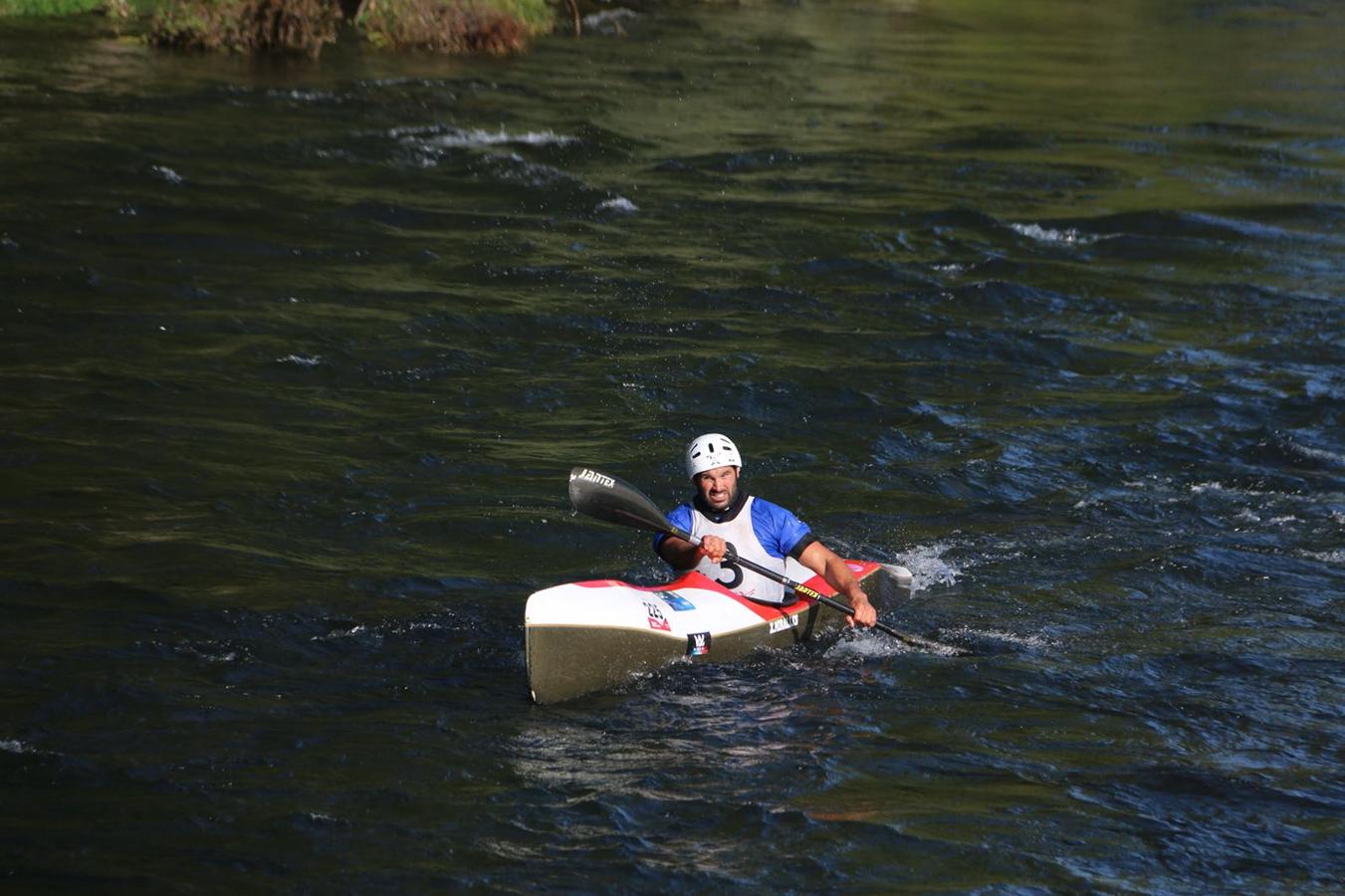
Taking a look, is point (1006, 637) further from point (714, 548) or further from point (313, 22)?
point (313, 22)

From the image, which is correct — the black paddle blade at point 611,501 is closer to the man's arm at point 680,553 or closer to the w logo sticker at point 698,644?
the man's arm at point 680,553

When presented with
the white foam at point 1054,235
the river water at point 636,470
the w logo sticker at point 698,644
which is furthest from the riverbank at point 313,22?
the w logo sticker at point 698,644

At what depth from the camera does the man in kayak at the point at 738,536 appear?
9578 mm

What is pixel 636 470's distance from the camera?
41.8 ft

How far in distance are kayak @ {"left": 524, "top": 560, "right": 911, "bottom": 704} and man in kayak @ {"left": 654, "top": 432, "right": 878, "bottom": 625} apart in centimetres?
19

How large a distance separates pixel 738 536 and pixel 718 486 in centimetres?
37

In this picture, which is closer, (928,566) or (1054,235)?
(928,566)

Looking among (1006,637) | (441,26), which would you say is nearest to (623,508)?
(1006,637)

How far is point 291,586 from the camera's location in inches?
395

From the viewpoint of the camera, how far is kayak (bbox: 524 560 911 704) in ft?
28.1

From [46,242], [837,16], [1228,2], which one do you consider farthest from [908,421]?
[1228,2]

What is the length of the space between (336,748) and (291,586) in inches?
88.2

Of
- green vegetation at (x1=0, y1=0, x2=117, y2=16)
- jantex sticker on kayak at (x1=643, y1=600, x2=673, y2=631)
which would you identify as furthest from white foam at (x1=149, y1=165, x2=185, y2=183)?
jantex sticker on kayak at (x1=643, y1=600, x2=673, y2=631)

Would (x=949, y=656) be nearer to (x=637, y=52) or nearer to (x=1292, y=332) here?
(x=1292, y=332)
